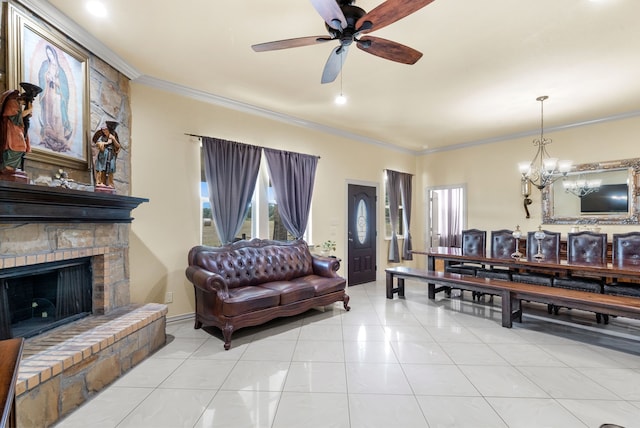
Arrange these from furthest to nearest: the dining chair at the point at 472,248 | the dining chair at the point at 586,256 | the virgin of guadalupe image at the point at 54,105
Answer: the dining chair at the point at 472,248, the dining chair at the point at 586,256, the virgin of guadalupe image at the point at 54,105

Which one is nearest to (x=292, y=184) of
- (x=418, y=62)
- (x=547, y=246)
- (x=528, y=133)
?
(x=418, y=62)

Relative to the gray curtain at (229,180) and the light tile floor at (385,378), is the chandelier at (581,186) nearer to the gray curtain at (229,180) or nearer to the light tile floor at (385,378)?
the light tile floor at (385,378)

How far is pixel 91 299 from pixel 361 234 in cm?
448

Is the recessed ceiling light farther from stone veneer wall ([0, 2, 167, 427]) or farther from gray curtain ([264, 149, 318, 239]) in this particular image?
gray curtain ([264, 149, 318, 239])

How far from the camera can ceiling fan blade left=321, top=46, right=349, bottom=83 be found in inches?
90.0

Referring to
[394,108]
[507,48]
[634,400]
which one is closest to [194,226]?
[394,108]

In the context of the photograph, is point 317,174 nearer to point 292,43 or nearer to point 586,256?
point 292,43

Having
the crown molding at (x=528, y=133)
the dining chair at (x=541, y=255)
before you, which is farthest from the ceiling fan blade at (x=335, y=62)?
the crown molding at (x=528, y=133)

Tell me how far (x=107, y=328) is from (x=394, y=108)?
442cm

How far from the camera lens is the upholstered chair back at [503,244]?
490cm

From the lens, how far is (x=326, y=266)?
4477mm

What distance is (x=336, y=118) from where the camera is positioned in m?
5.02

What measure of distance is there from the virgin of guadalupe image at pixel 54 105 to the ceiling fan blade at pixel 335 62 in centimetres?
231

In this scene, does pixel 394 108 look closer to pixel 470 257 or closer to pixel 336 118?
pixel 336 118
